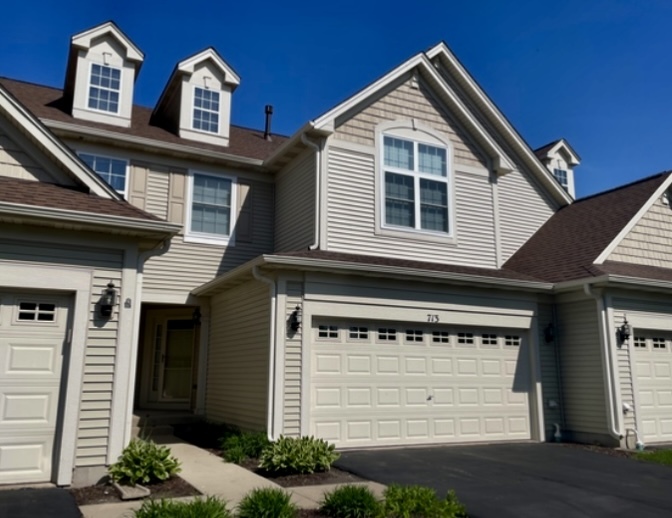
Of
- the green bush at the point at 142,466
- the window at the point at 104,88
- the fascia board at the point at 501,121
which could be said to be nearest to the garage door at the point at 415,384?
the green bush at the point at 142,466

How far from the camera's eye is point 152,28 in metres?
12.2

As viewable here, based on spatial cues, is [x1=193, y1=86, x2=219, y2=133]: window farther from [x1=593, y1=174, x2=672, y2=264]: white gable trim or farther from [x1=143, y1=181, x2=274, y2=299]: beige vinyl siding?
[x1=593, y1=174, x2=672, y2=264]: white gable trim

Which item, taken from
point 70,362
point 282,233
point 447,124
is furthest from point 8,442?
point 447,124

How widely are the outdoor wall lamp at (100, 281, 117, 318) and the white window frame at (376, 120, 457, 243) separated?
6180mm

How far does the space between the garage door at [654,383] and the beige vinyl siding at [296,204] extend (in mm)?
7268

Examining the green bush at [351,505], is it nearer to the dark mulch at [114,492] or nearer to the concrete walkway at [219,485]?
the concrete walkway at [219,485]

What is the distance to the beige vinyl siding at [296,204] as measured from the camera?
12.2 metres

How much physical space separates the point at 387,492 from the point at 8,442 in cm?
462

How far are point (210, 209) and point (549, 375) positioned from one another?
840 centimetres

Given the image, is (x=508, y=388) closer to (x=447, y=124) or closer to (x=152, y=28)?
(x=447, y=124)

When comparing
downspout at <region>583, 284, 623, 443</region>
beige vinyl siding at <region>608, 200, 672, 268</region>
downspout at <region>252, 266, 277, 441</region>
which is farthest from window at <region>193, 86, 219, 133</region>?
beige vinyl siding at <region>608, 200, 672, 268</region>

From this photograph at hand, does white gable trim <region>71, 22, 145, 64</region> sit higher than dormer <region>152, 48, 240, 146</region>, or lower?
higher

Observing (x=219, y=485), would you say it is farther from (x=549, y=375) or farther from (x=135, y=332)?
(x=549, y=375)

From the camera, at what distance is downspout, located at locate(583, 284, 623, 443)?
1110 centimetres
